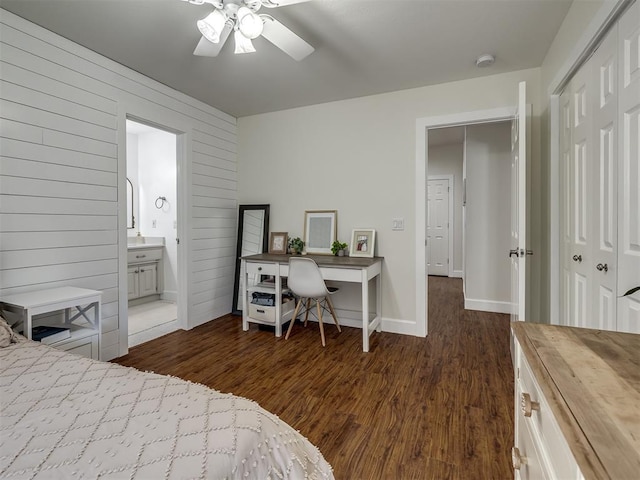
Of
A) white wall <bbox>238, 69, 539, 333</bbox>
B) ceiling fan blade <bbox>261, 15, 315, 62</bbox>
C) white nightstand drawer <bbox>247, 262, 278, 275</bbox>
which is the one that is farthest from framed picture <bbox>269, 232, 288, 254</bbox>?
ceiling fan blade <bbox>261, 15, 315, 62</bbox>

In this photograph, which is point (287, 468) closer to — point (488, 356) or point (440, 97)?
point (488, 356)

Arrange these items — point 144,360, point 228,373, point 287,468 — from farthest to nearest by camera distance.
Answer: point 144,360 → point 228,373 → point 287,468

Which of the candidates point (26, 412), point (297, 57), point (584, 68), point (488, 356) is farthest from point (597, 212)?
point (26, 412)

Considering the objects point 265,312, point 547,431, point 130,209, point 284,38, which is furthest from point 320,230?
point 130,209

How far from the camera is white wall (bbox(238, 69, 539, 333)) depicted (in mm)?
3146

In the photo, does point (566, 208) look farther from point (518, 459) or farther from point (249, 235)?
point (249, 235)

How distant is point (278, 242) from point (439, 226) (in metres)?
4.24

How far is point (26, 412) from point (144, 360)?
1909 mm

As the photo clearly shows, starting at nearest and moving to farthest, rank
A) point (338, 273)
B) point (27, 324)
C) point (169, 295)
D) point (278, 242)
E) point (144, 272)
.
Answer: point (27, 324)
point (338, 273)
point (278, 242)
point (144, 272)
point (169, 295)

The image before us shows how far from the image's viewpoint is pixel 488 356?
280 cm

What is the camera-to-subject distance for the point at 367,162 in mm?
3486

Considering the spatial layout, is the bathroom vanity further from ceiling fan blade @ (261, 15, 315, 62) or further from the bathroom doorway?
ceiling fan blade @ (261, 15, 315, 62)

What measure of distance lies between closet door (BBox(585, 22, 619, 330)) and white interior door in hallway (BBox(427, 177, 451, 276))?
507 cm

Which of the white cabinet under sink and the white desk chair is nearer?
the white desk chair
